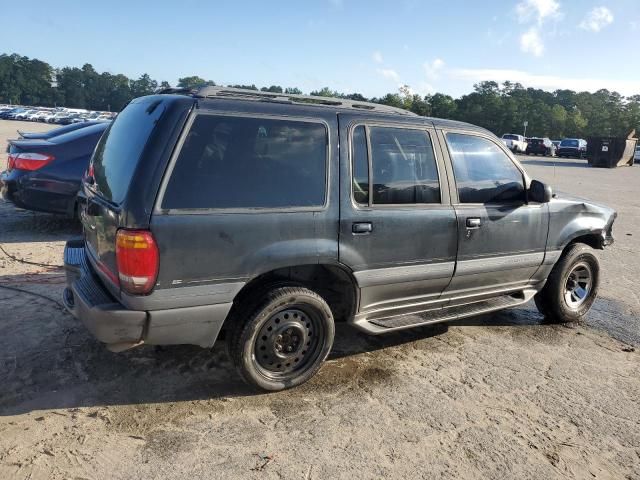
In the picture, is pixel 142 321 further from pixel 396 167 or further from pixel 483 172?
pixel 483 172

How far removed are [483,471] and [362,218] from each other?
173 centimetres

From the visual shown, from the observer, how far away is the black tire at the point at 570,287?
16.4ft

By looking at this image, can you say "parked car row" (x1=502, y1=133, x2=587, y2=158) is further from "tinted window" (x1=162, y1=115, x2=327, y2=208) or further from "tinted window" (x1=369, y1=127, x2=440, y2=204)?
"tinted window" (x1=162, y1=115, x2=327, y2=208)

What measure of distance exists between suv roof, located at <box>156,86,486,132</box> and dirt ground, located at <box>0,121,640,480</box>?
193 cm

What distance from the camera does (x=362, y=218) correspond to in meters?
3.57

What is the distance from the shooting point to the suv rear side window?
3645 mm

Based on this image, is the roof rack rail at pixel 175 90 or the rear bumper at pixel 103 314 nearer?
the rear bumper at pixel 103 314

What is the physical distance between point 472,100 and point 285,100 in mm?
92023

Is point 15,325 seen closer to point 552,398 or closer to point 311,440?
point 311,440

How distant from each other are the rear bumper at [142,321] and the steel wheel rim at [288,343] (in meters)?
0.37

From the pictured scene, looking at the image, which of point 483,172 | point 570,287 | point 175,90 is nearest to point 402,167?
point 483,172

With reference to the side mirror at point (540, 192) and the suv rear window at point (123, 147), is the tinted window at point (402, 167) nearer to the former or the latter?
the side mirror at point (540, 192)

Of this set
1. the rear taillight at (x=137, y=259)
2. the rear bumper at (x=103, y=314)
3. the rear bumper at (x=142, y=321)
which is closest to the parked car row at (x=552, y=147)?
the rear bumper at (x=142, y=321)

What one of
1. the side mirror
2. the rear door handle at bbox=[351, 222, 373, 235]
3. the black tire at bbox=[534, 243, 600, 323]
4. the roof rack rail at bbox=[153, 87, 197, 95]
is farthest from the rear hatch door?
the black tire at bbox=[534, 243, 600, 323]
